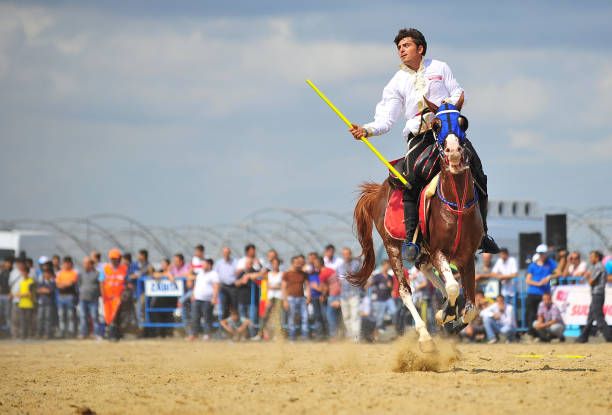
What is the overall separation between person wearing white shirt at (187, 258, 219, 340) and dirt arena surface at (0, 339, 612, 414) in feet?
22.7

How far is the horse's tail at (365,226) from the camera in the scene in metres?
10.8

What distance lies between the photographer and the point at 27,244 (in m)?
29.4

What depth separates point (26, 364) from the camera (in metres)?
12.8

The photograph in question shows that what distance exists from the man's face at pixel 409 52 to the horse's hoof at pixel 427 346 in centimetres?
306

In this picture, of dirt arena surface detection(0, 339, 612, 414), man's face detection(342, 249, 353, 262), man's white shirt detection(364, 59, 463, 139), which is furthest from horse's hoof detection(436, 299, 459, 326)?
man's face detection(342, 249, 353, 262)

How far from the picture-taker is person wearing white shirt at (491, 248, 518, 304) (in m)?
17.8

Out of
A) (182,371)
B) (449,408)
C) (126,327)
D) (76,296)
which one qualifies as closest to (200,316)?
(126,327)

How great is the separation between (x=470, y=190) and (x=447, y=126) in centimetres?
81

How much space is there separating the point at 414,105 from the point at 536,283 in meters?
8.90

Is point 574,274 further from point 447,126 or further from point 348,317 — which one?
point 447,126

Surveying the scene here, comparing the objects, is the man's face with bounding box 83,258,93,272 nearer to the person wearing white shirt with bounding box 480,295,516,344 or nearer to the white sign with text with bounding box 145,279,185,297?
the white sign with text with bounding box 145,279,185,297

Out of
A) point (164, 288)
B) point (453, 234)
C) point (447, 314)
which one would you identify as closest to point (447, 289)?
point (447, 314)

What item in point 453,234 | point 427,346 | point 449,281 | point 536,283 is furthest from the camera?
point 536,283

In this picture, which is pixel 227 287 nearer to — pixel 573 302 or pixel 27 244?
pixel 573 302
